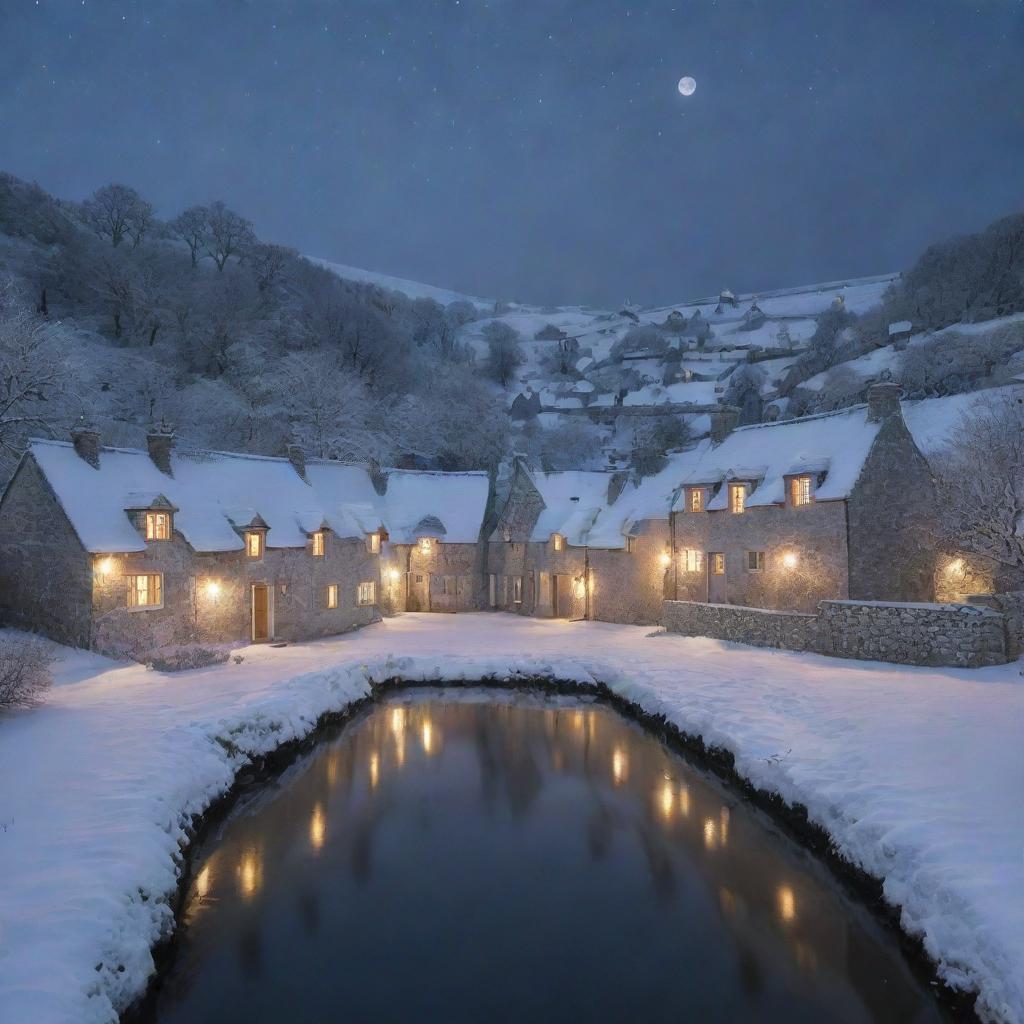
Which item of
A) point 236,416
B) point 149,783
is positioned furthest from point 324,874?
point 236,416

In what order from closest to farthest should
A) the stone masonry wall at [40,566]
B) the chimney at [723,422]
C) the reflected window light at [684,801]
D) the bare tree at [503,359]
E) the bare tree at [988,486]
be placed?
the reflected window light at [684,801] → the stone masonry wall at [40,566] → the bare tree at [988,486] → the chimney at [723,422] → the bare tree at [503,359]

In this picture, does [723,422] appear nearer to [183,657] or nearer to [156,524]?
[156,524]

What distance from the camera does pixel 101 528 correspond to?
67.0 feet

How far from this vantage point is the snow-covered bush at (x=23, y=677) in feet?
47.1

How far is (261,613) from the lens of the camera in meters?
25.8

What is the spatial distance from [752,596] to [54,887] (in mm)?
22279

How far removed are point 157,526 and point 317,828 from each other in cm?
1301

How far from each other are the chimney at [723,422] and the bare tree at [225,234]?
50735 mm

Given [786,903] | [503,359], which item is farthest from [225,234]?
[786,903]

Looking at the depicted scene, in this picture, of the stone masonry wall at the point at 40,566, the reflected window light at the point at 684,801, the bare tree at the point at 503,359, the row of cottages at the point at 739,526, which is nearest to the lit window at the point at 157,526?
the stone masonry wall at the point at 40,566

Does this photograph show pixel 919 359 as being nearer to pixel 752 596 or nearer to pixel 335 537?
pixel 752 596

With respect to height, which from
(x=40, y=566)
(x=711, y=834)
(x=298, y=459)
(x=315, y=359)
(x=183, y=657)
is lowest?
(x=711, y=834)

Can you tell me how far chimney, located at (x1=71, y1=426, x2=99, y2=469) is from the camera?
70.5 feet

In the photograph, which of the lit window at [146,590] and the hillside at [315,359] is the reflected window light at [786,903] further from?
the hillside at [315,359]
